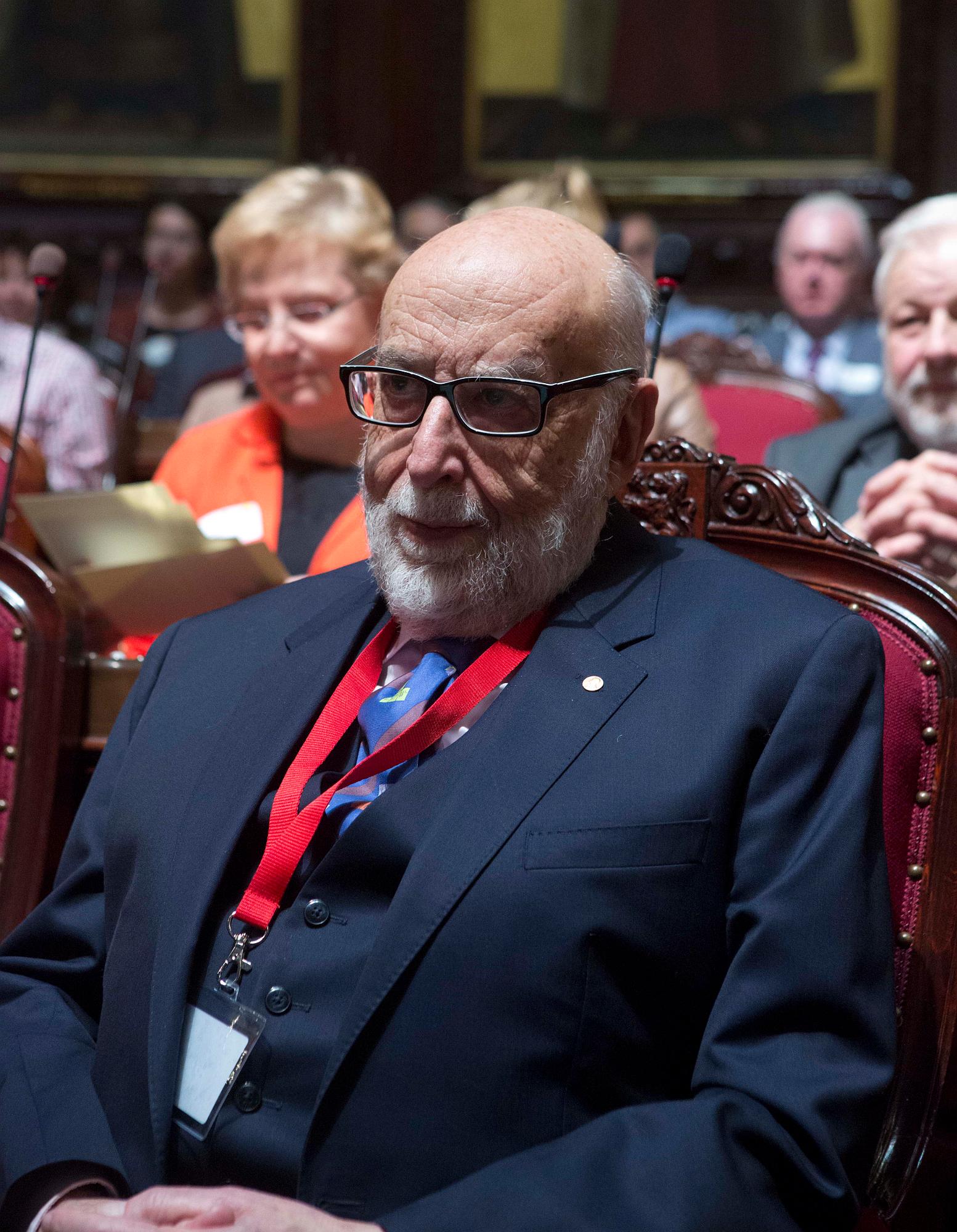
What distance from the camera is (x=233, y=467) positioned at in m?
2.71

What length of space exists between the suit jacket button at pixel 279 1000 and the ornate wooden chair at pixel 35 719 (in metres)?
0.57

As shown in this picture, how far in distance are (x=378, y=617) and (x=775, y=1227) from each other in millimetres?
799

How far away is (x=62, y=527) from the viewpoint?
2.00 metres

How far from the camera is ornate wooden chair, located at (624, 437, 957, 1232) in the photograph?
1.35 m

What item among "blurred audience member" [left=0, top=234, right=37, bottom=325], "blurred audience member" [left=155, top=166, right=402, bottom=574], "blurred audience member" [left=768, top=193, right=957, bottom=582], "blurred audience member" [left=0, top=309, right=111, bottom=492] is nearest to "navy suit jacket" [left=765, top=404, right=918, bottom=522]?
"blurred audience member" [left=768, top=193, right=957, bottom=582]

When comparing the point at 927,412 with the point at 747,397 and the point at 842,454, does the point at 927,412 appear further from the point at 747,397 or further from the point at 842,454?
the point at 747,397

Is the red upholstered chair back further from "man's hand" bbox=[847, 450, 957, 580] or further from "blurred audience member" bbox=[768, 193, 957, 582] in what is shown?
"man's hand" bbox=[847, 450, 957, 580]

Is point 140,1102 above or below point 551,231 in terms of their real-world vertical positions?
below

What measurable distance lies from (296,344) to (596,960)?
1.68m

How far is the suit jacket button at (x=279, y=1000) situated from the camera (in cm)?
128

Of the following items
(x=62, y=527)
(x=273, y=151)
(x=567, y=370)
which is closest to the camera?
(x=567, y=370)

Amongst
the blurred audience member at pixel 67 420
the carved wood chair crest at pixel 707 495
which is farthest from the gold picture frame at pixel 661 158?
the carved wood chair crest at pixel 707 495

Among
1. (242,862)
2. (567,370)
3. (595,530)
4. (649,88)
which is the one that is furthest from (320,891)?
(649,88)

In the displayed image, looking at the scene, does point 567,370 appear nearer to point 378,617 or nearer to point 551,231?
point 551,231
